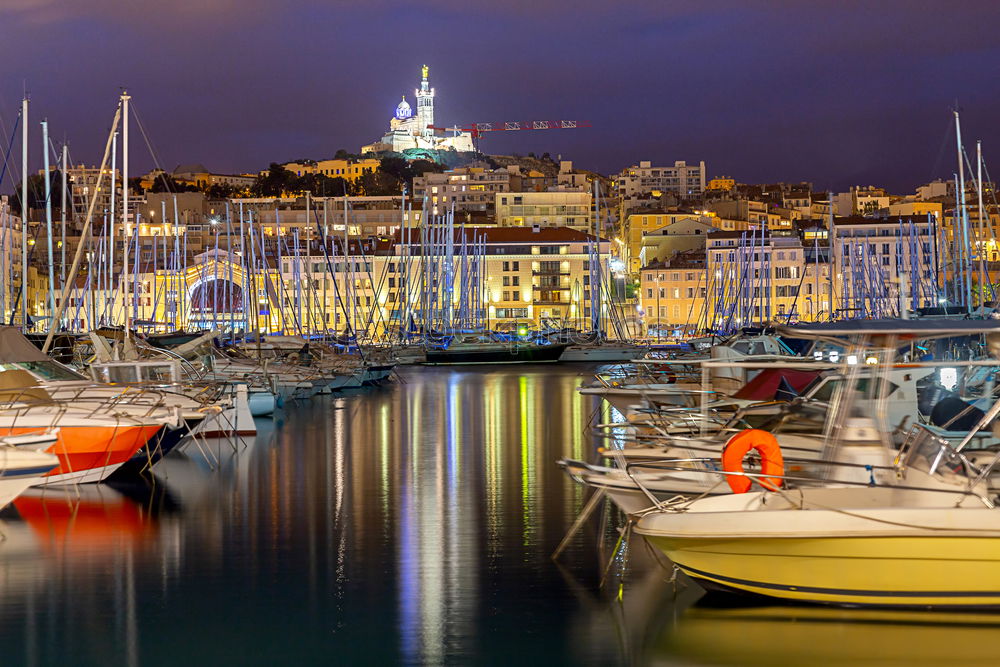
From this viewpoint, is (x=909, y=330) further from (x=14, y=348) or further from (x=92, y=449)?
(x=14, y=348)

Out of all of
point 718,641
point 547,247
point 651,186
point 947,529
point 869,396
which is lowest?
point 718,641

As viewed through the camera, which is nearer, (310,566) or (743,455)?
(743,455)

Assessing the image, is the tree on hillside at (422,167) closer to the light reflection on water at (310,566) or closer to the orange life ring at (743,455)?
the light reflection on water at (310,566)

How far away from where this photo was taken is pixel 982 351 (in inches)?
1293

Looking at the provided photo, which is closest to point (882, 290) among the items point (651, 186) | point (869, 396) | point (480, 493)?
point (480, 493)

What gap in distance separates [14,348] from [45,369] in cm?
56

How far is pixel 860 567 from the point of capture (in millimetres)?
9781

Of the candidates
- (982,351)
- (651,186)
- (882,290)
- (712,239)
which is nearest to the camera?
(982,351)

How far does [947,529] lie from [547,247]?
9557 cm

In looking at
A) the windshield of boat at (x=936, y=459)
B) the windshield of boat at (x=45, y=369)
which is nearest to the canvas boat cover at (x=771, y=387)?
the windshield of boat at (x=936, y=459)

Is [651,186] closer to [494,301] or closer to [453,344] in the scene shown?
[494,301]

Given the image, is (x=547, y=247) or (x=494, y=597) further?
(x=547, y=247)

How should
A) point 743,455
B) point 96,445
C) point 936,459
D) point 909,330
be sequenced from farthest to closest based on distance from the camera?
point 96,445 → point 743,455 → point 909,330 → point 936,459

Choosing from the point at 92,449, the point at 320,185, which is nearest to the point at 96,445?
the point at 92,449
